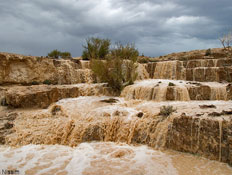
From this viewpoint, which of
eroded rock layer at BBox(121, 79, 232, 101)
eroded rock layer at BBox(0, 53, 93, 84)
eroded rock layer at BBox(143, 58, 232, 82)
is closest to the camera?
eroded rock layer at BBox(121, 79, 232, 101)

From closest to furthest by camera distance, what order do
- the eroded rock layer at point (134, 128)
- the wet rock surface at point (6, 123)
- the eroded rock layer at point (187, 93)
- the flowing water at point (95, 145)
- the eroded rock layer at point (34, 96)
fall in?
the flowing water at point (95, 145), the eroded rock layer at point (134, 128), the wet rock surface at point (6, 123), the eroded rock layer at point (34, 96), the eroded rock layer at point (187, 93)

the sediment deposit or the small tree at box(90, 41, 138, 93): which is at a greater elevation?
the small tree at box(90, 41, 138, 93)

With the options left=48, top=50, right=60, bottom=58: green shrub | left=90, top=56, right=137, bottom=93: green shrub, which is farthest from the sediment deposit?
left=48, top=50, right=60, bottom=58: green shrub

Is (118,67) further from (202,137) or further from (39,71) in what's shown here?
(202,137)

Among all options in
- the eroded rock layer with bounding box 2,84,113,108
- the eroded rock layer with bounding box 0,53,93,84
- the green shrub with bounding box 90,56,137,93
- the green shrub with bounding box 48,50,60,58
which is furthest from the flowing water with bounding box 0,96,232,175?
the green shrub with bounding box 48,50,60,58

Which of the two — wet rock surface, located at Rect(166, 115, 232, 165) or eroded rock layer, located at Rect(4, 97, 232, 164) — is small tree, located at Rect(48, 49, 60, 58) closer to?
eroded rock layer, located at Rect(4, 97, 232, 164)

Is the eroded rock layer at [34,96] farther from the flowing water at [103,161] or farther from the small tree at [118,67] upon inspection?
the flowing water at [103,161]

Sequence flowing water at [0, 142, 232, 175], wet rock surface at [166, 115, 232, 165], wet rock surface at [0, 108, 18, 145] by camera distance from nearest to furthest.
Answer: flowing water at [0, 142, 232, 175] < wet rock surface at [166, 115, 232, 165] < wet rock surface at [0, 108, 18, 145]

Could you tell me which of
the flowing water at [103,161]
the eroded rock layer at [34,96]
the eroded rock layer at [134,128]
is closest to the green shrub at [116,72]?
the eroded rock layer at [34,96]

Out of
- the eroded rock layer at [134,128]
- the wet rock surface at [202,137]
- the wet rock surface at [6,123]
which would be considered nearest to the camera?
the wet rock surface at [202,137]

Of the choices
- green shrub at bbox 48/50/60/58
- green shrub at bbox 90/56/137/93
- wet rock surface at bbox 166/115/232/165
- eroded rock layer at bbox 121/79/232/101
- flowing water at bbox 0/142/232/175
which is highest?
green shrub at bbox 48/50/60/58

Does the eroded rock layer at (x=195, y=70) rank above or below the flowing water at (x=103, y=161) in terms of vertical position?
above

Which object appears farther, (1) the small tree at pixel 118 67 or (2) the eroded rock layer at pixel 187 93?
(1) the small tree at pixel 118 67

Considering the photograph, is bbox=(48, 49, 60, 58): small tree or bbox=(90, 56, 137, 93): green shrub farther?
bbox=(48, 49, 60, 58): small tree
